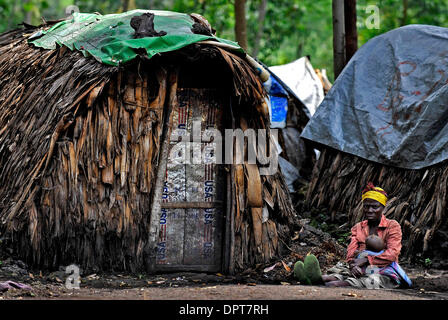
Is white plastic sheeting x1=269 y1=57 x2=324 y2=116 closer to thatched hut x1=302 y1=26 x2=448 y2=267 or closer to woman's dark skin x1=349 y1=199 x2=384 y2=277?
thatched hut x1=302 y1=26 x2=448 y2=267

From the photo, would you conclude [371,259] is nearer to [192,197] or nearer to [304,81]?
[192,197]

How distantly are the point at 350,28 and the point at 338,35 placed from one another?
21 centimetres

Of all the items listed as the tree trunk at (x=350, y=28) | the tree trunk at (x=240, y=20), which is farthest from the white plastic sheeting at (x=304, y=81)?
the tree trunk at (x=350, y=28)

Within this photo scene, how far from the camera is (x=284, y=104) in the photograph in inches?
417

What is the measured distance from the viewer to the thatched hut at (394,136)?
25.0 feet

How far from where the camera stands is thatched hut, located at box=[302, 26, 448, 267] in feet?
25.0

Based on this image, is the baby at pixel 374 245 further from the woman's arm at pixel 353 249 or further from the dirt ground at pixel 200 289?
the dirt ground at pixel 200 289

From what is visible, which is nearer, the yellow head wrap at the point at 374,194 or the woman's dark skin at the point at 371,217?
the woman's dark skin at the point at 371,217

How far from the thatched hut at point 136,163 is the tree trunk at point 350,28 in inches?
127

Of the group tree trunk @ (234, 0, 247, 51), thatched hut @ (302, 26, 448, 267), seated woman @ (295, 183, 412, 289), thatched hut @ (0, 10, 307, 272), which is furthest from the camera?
tree trunk @ (234, 0, 247, 51)

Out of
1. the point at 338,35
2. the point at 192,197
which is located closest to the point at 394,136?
A: the point at 338,35

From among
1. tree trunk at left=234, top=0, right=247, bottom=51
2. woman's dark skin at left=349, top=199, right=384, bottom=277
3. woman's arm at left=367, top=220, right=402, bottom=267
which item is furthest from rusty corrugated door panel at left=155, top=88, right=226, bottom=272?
tree trunk at left=234, top=0, right=247, bottom=51

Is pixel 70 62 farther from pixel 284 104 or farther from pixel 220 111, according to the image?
pixel 284 104

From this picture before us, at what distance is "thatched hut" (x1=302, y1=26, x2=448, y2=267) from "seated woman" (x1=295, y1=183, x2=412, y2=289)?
1228mm
